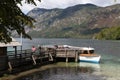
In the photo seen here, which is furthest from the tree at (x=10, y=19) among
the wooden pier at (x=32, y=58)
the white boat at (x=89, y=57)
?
the white boat at (x=89, y=57)

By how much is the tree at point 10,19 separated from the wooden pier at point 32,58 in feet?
78.4

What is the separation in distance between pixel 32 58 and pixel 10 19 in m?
33.1

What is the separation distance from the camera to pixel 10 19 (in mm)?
11891

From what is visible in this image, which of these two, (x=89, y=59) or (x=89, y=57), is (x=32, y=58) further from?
(x=89, y=57)

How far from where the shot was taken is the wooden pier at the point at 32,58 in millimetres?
37369

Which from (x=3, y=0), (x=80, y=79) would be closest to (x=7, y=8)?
(x=3, y=0)

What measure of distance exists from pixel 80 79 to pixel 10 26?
23629mm

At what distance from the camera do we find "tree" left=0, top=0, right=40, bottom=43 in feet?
37.9

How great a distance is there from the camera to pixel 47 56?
5156 centimetres

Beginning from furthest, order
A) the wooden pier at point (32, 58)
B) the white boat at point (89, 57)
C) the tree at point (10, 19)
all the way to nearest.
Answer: the white boat at point (89, 57)
the wooden pier at point (32, 58)
the tree at point (10, 19)

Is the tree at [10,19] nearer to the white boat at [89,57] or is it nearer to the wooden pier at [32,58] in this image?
the wooden pier at [32,58]

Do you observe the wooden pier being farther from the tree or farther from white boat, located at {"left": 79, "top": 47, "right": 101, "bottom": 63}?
the tree

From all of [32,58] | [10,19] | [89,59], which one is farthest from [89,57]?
[10,19]

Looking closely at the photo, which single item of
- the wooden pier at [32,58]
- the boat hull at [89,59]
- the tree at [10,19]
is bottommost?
the boat hull at [89,59]
